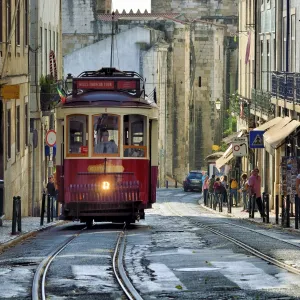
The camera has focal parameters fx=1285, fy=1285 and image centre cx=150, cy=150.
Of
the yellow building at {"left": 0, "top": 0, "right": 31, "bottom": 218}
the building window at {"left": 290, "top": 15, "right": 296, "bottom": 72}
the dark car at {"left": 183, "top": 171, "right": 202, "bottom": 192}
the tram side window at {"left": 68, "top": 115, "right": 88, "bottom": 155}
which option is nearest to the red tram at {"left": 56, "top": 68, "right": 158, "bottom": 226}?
the tram side window at {"left": 68, "top": 115, "right": 88, "bottom": 155}

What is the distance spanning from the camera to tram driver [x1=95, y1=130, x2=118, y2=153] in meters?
27.8

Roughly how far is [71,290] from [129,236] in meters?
9.43

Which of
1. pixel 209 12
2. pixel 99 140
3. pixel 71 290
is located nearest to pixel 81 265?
pixel 71 290

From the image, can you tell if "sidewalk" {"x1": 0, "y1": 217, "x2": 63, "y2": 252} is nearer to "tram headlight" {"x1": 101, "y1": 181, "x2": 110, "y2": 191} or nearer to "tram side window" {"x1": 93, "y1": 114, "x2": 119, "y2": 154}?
"tram headlight" {"x1": 101, "y1": 181, "x2": 110, "y2": 191}

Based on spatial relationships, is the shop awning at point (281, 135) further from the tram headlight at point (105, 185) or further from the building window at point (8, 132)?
Answer: the tram headlight at point (105, 185)

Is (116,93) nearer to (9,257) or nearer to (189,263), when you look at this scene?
(9,257)

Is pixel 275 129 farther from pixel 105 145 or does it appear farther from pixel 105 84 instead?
pixel 105 145

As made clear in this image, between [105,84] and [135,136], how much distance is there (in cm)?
155

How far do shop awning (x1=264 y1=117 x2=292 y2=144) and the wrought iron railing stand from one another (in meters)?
0.68

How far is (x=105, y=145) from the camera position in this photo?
27828 mm

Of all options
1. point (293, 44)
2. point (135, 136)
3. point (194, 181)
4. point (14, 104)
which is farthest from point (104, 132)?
point (194, 181)

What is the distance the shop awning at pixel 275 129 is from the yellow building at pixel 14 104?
7422 millimetres

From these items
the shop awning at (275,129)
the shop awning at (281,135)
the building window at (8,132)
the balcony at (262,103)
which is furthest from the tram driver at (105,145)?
the balcony at (262,103)

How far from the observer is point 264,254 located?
19844 mm
